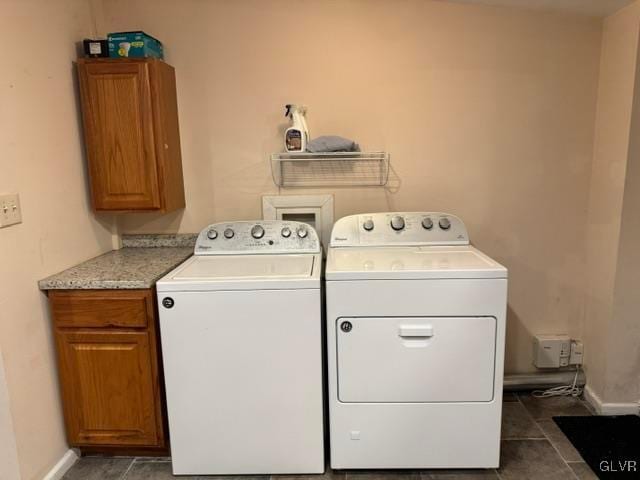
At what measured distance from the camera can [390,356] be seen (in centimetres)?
182

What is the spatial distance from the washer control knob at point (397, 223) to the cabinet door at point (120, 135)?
1.13m

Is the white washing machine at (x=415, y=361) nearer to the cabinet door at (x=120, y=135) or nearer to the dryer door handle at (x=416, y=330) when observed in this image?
the dryer door handle at (x=416, y=330)

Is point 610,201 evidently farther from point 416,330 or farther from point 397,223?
point 416,330

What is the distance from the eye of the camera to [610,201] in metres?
2.27

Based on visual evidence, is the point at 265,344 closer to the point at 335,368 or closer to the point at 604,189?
the point at 335,368

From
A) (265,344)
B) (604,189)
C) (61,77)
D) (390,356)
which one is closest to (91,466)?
(265,344)

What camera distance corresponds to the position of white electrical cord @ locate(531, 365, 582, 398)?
2.54 m

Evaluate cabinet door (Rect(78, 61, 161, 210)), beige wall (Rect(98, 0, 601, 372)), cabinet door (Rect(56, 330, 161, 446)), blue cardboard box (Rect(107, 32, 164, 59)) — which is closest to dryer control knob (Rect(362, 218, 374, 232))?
beige wall (Rect(98, 0, 601, 372))

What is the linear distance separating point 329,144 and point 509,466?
164 cm

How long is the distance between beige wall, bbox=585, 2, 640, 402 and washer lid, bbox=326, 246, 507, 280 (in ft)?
2.39

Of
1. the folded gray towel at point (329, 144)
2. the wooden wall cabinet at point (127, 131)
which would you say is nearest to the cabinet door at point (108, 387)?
the wooden wall cabinet at point (127, 131)

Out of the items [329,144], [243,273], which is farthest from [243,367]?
[329,144]

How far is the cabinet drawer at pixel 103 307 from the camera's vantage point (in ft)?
6.21

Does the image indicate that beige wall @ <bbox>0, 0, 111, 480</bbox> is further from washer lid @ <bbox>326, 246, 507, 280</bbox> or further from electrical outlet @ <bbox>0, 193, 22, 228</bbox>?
washer lid @ <bbox>326, 246, 507, 280</bbox>
